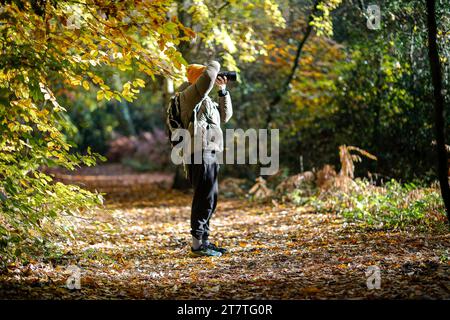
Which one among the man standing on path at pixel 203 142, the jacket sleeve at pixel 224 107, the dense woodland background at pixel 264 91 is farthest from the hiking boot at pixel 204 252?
the jacket sleeve at pixel 224 107

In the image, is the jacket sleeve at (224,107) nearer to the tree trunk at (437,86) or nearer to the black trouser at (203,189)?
the black trouser at (203,189)

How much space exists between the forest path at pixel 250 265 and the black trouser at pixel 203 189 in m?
0.40

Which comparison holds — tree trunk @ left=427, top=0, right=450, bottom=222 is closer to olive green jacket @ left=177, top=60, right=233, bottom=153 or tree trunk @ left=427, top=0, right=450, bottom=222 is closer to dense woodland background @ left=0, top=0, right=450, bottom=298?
dense woodland background @ left=0, top=0, right=450, bottom=298

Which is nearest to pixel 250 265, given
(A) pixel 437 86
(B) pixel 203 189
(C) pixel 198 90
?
(B) pixel 203 189

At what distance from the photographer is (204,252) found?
19.3 ft

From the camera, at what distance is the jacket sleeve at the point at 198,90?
211 inches

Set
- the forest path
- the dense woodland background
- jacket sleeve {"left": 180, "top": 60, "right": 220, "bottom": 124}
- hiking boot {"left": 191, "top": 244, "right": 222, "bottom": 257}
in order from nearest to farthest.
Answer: the forest path < the dense woodland background < jacket sleeve {"left": 180, "top": 60, "right": 220, "bottom": 124} < hiking boot {"left": 191, "top": 244, "right": 222, "bottom": 257}

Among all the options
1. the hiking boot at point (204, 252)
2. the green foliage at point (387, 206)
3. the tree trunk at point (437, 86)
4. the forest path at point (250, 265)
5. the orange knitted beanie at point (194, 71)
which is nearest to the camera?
the forest path at point (250, 265)

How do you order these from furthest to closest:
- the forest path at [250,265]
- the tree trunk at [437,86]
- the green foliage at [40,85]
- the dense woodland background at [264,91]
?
the dense woodland background at [264,91] → the tree trunk at [437,86] → the green foliage at [40,85] → the forest path at [250,265]

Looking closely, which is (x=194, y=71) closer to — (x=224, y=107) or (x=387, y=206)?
(x=224, y=107)

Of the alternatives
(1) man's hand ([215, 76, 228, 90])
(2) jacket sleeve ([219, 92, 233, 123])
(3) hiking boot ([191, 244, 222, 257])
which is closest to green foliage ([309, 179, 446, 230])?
(3) hiking boot ([191, 244, 222, 257])

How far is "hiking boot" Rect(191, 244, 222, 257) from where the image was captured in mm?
5879
